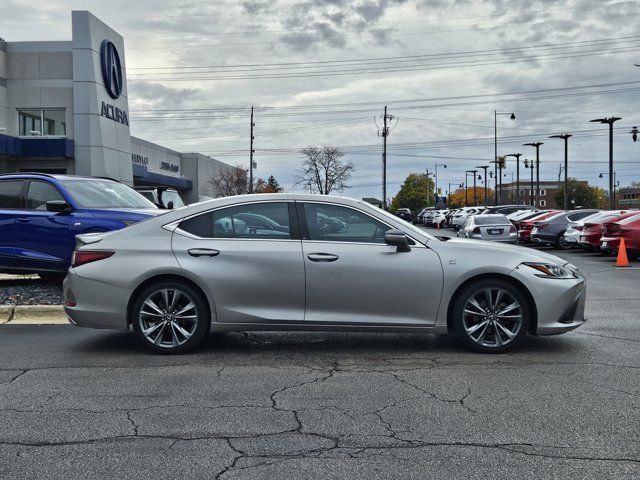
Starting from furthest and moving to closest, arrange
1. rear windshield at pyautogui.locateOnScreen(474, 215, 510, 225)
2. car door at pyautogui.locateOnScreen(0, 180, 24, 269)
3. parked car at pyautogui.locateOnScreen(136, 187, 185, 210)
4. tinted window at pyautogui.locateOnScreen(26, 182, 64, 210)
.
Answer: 1. rear windshield at pyautogui.locateOnScreen(474, 215, 510, 225)
2. parked car at pyautogui.locateOnScreen(136, 187, 185, 210)
3. tinted window at pyautogui.locateOnScreen(26, 182, 64, 210)
4. car door at pyautogui.locateOnScreen(0, 180, 24, 269)

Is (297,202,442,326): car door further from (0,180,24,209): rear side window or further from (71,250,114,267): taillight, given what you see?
(0,180,24,209): rear side window

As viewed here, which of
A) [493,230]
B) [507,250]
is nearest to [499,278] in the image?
[507,250]

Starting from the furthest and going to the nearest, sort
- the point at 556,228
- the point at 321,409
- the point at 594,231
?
the point at 556,228 < the point at 594,231 < the point at 321,409

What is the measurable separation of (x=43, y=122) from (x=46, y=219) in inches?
1074

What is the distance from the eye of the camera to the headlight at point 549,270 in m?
6.46

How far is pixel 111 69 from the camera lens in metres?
33.1

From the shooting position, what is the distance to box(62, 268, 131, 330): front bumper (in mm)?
6441

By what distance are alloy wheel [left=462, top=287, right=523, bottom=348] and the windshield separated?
6.02 meters

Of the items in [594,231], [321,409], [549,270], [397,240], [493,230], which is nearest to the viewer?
[321,409]

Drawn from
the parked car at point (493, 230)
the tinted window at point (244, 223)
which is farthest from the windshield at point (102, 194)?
the parked car at point (493, 230)

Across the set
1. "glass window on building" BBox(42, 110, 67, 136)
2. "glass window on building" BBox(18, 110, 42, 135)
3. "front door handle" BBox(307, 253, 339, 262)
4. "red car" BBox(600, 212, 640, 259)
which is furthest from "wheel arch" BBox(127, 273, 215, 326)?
"glass window on building" BBox(18, 110, 42, 135)

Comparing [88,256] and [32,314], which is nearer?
[88,256]

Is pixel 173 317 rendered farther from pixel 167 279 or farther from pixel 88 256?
pixel 88 256

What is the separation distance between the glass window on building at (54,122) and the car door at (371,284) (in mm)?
31149
